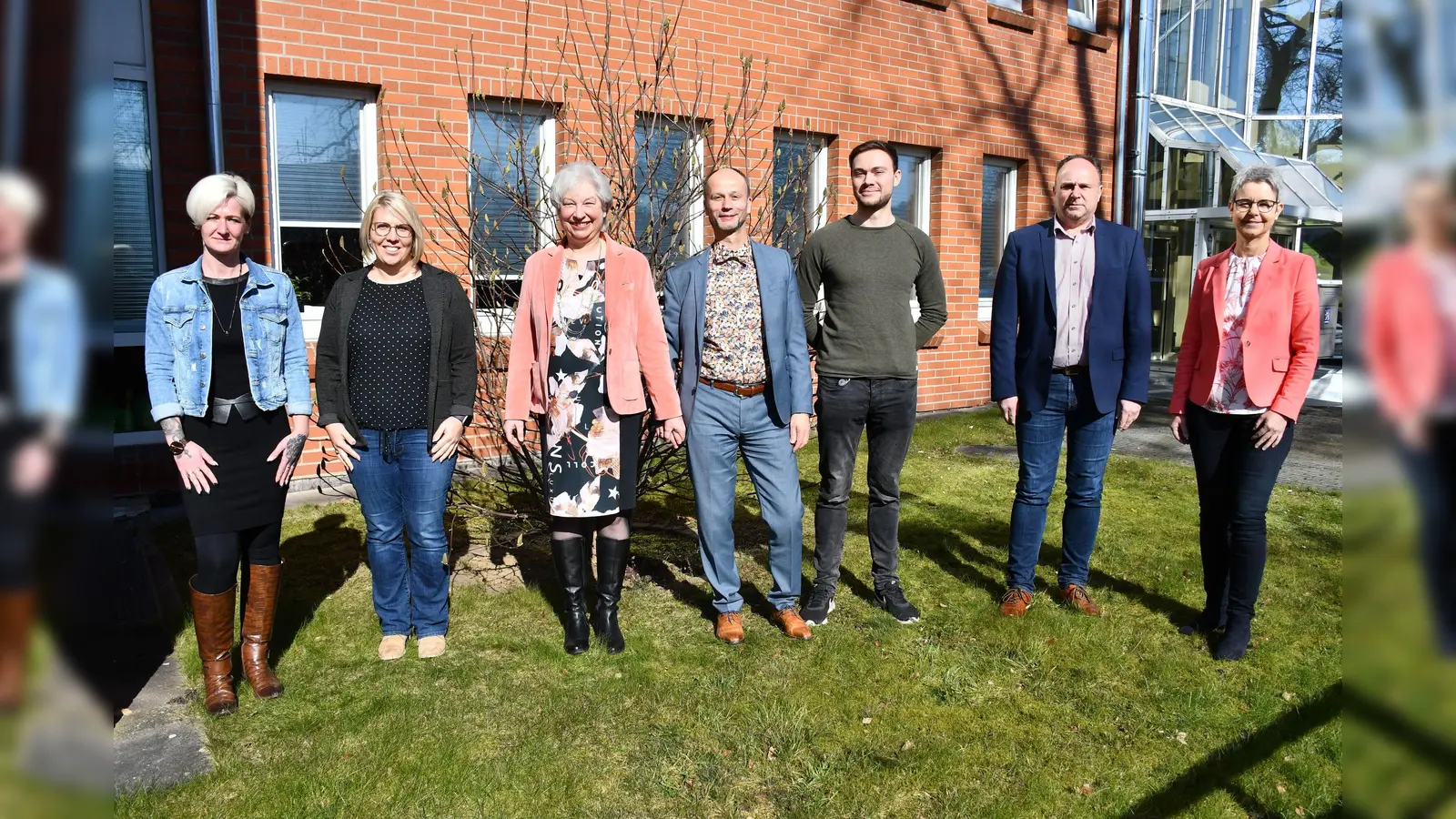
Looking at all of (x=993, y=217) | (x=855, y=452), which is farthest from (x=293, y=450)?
(x=993, y=217)

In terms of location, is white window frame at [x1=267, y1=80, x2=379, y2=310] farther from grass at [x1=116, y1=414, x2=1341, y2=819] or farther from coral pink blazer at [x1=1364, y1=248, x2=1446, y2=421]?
coral pink blazer at [x1=1364, y1=248, x2=1446, y2=421]

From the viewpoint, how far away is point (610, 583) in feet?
13.4

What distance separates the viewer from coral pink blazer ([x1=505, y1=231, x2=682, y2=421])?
3.80 meters

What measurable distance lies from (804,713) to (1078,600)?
1.66 m

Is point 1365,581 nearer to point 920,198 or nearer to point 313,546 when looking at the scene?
point 313,546

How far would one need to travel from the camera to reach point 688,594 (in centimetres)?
→ 481

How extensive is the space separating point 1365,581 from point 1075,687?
12.0ft

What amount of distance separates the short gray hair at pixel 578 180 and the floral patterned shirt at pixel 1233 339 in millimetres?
2420

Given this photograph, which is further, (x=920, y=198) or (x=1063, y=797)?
(x=920, y=198)

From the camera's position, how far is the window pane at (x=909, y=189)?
9.67 metres

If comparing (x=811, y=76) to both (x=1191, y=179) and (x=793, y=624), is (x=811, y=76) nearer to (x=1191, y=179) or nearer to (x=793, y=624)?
(x=793, y=624)

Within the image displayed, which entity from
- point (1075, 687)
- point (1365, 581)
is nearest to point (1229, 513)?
point (1075, 687)

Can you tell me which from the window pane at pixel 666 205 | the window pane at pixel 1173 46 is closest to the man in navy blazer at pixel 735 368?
the window pane at pixel 666 205

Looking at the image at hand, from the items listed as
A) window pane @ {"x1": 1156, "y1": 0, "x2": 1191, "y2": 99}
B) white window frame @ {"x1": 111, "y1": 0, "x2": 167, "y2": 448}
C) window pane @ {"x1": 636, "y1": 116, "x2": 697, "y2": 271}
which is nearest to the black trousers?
window pane @ {"x1": 636, "y1": 116, "x2": 697, "y2": 271}
